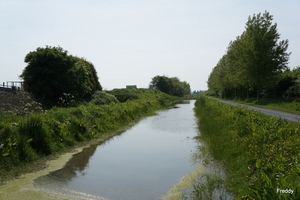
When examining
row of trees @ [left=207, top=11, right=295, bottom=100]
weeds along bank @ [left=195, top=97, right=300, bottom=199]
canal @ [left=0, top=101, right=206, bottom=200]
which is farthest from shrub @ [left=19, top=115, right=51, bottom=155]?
row of trees @ [left=207, top=11, right=295, bottom=100]

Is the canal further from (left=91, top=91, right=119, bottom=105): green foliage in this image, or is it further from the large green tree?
the large green tree

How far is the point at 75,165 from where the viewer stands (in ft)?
37.2

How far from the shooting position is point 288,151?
7.86 metres

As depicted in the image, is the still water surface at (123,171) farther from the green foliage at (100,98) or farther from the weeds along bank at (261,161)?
the green foliage at (100,98)

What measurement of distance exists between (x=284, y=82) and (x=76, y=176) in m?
35.1

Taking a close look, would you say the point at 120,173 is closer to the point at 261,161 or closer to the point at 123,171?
the point at 123,171

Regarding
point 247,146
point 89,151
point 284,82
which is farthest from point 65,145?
point 284,82

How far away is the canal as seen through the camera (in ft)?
26.9

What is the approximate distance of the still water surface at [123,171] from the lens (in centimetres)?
835

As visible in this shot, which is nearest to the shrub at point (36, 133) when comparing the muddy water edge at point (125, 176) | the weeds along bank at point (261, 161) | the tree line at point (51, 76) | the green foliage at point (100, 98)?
the muddy water edge at point (125, 176)

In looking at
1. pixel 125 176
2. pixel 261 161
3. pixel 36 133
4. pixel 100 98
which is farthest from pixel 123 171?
pixel 100 98

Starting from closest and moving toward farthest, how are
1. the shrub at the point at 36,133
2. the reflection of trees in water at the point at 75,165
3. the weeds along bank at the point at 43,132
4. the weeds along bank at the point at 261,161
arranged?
the weeds along bank at the point at 261,161, the reflection of trees in water at the point at 75,165, the weeds along bank at the point at 43,132, the shrub at the point at 36,133

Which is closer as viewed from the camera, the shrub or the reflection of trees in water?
the reflection of trees in water

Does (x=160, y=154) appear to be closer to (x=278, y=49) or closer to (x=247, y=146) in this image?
(x=247, y=146)
